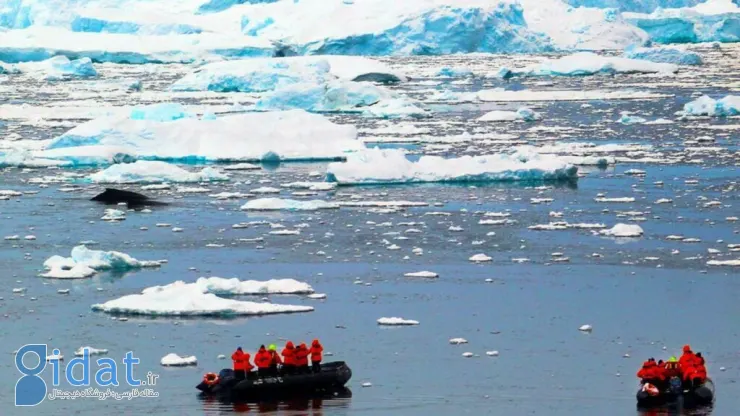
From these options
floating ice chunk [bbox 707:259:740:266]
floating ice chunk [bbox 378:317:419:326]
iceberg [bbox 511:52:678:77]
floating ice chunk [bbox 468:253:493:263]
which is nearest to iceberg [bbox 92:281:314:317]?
floating ice chunk [bbox 378:317:419:326]

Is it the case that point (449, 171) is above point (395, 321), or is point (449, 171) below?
above

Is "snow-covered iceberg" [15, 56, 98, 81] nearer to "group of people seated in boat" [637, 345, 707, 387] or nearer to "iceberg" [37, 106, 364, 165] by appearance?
"iceberg" [37, 106, 364, 165]

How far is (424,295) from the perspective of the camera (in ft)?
38.1

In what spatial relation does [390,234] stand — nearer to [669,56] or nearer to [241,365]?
[241,365]

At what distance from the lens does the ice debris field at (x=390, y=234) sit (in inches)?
384

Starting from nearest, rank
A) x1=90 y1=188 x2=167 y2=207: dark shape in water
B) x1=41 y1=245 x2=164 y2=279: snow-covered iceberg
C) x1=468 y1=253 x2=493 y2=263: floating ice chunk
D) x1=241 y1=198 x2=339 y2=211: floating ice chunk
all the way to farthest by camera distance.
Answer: x1=41 y1=245 x2=164 y2=279: snow-covered iceberg
x1=468 y1=253 x2=493 y2=263: floating ice chunk
x1=241 y1=198 x2=339 y2=211: floating ice chunk
x1=90 y1=188 x2=167 y2=207: dark shape in water

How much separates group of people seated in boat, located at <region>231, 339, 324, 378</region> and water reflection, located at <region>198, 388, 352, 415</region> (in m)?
0.20

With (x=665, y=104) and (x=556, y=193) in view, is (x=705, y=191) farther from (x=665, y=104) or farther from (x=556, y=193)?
(x=665, y=104)

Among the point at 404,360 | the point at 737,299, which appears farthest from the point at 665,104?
the point at 404,360

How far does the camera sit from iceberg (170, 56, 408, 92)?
34000 mm

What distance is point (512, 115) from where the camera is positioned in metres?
28.0

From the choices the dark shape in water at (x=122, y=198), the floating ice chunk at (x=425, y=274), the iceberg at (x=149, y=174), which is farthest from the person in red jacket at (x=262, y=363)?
the iceberg at (x=149, y=174)

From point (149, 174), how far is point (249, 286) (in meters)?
7.31

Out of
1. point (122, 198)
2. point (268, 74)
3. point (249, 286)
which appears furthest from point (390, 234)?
point (268, 74)
